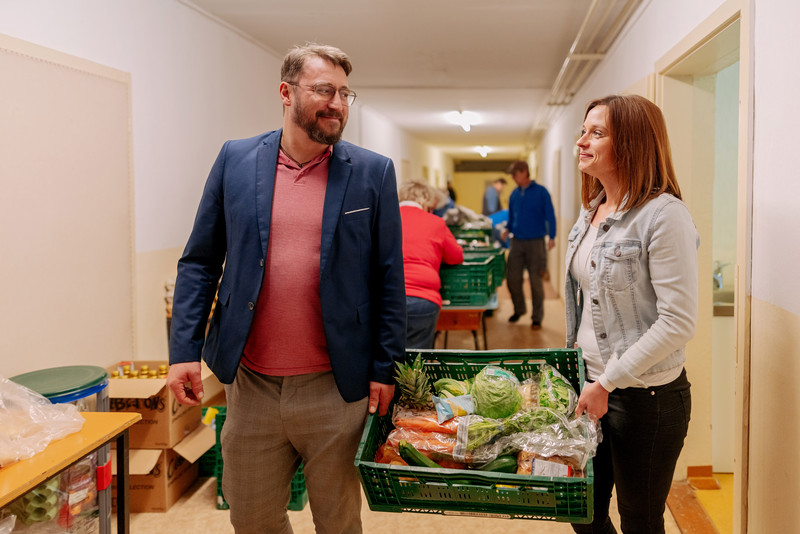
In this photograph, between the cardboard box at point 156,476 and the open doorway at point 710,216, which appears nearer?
the cardboard box at point 156,476

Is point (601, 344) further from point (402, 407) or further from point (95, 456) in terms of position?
point (95, 456)

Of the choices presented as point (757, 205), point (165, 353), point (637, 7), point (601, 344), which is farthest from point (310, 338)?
point (637, 7)

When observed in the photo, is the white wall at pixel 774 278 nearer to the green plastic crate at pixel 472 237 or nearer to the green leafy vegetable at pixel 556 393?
the green leafy vegetable at pixel 556 393

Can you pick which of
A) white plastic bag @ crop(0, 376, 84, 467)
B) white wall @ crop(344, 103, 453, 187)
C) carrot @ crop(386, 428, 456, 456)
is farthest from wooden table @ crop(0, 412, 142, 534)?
white wall @ crop(344, 103, 453, 187)

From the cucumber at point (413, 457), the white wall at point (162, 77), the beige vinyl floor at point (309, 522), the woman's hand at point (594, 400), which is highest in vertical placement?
the white wall at point (162, 77)

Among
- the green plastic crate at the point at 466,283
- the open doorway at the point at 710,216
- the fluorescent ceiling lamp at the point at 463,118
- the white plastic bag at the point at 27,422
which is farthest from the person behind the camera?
the fluorescent ceiling lamp at the point at 463,118

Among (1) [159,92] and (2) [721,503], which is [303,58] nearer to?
(1) [159,92]

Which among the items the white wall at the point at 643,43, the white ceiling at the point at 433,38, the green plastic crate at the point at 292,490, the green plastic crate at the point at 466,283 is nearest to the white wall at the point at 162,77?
the white ceiling at the point at 433,38

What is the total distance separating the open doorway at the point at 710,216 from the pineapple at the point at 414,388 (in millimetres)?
1924

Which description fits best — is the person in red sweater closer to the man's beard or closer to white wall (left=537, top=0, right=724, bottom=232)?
white wall (left=537, top=0, right=724, bottom=232)

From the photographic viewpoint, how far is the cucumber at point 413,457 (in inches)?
57.6

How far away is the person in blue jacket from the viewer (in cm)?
690

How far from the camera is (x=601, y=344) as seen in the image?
1701mm

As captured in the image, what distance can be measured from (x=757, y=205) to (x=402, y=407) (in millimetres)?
1297
